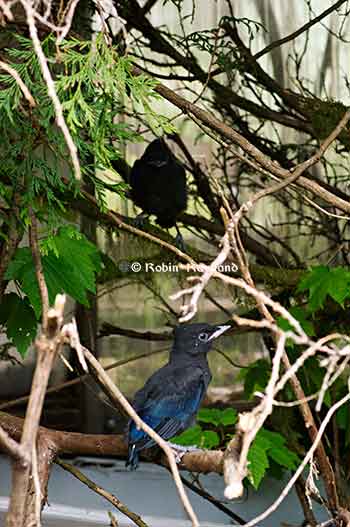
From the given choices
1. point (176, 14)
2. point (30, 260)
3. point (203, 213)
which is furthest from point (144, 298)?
point (30, 260)

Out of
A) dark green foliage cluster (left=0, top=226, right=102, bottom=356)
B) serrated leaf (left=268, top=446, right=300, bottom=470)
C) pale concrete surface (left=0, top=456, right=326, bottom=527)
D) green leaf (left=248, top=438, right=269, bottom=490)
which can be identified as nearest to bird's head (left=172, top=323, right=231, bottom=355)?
dark green foliage cluster (left=0, top=226, right=102, bottom=356)

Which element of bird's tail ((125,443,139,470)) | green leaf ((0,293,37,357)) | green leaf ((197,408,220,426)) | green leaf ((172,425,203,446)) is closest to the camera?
bird's tail ((125,443,139,470))

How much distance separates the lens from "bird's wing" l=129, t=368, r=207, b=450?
202 centimetres

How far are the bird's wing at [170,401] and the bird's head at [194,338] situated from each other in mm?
48

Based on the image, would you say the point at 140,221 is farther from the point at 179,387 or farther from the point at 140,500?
the point at 140,500

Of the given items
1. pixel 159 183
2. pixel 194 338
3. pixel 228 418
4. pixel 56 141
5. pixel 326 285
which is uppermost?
pixel 159 183

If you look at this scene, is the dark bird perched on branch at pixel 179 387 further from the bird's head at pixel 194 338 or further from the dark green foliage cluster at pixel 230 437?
the dark green foliage cluster at pixel 230 437

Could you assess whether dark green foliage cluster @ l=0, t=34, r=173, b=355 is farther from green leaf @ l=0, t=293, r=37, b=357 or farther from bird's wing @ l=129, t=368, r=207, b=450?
bird's wing @ l=129, t=368, r=207, b=450

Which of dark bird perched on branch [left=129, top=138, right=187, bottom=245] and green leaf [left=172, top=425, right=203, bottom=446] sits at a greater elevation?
dark bird perched on branch [left=129, top=138, right=187, bottom=245]

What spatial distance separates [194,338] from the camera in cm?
209

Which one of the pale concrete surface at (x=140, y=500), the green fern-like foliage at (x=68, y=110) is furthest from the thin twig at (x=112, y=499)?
the pale concrete surface at (x=140, y=500)

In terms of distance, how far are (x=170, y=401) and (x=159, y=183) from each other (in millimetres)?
949

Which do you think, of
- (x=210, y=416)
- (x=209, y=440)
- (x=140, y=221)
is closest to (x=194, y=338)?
(x=209, y=440)

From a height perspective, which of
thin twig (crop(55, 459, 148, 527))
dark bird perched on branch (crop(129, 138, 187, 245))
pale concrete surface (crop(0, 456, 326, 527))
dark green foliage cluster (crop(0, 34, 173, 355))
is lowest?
pale concrete surface (crop(0, 456, 326, 527))
